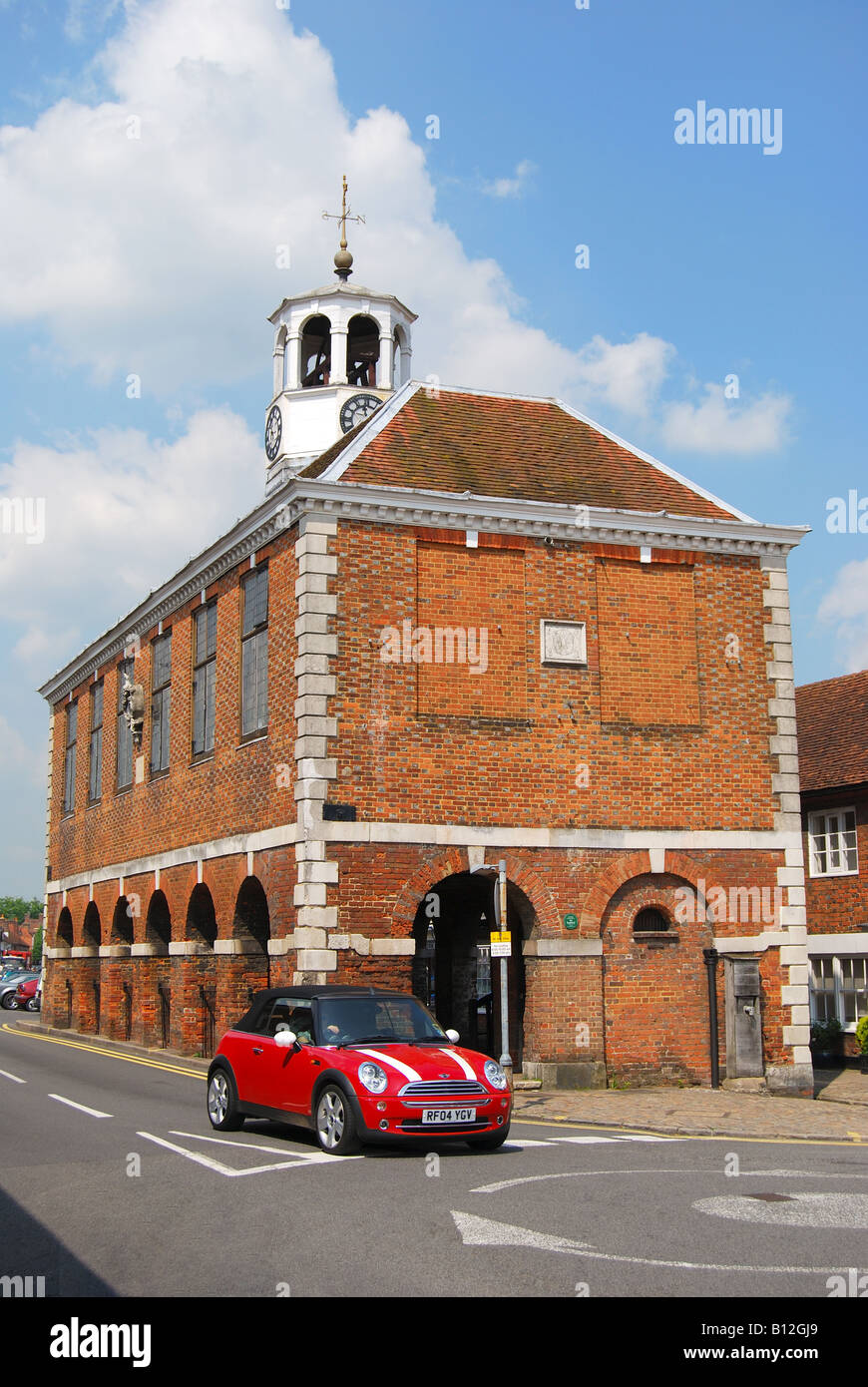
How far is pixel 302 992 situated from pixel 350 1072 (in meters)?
1.90

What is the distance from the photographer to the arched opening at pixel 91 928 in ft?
115

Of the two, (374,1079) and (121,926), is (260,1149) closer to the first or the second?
(374,1079)

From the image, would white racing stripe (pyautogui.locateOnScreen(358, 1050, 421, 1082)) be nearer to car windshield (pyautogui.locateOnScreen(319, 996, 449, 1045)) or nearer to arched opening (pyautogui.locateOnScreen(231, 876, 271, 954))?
car windshield (pyautogui.locateOnScreen(319, 996, 449, 1045))

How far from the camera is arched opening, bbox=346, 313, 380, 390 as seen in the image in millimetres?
31000

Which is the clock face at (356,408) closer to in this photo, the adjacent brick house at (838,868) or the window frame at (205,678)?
the window frame at (205,678)

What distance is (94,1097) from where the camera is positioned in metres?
19.6

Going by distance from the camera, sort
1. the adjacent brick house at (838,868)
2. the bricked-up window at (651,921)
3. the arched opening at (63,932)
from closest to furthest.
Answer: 1. the bricked-up window at (651,921)
2. the adjacent brick house at (838,868)
3. the arched opening at (63,932)

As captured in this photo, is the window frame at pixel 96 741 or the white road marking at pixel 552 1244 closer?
the white road marking at pixel 552 1244

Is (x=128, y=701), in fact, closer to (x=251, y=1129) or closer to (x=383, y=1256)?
(x=251, y=1129)

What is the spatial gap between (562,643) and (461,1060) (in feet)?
34.6

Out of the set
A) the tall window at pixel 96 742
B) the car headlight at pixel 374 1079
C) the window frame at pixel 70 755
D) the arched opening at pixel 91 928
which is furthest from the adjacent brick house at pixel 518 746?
the window frame at pixel 70 755

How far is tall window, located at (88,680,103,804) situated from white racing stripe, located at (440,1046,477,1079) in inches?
915

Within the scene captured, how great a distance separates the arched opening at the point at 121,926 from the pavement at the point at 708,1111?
1457cm

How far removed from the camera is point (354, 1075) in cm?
1282
